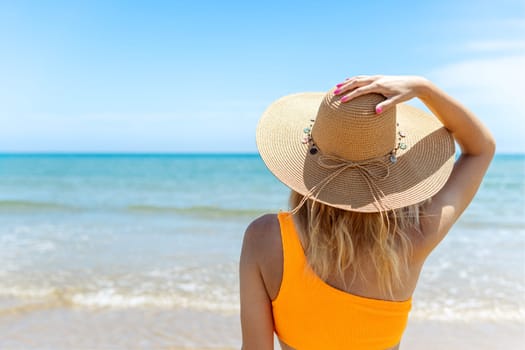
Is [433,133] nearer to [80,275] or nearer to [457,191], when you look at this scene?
[457,191]

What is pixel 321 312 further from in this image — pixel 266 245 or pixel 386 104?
pixel 386 104

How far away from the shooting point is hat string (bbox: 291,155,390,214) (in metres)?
1.20

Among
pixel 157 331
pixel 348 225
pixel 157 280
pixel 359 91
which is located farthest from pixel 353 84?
pixel 157 280

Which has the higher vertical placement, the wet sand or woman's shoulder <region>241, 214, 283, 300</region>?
woman's shoulder <region>241, 214, 283, 300</region>

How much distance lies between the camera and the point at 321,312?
4.13 ft

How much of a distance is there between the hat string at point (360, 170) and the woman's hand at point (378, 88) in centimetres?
16

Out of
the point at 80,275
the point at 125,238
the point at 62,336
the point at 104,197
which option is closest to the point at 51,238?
the point at 125,238

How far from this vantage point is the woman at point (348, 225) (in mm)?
1191

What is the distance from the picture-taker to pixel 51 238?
7.30m

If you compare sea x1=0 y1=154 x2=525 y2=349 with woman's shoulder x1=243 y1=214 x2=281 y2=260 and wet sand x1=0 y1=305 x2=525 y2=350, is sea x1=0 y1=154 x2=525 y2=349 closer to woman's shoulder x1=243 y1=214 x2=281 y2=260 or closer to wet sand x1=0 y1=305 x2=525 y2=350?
wet sand x1=0 y1=305 x2=525 y2=350

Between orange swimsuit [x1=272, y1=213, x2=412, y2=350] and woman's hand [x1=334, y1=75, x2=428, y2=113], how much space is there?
36 cm

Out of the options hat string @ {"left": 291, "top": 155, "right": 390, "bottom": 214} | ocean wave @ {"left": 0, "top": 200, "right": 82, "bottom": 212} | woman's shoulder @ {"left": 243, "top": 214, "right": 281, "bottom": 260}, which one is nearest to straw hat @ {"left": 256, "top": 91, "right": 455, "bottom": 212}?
hat string @ {"left": 291, "top": 155, "right": 390, "bottom": 214}

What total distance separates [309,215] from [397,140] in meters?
0.36

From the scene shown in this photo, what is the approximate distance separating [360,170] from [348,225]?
152 mm
